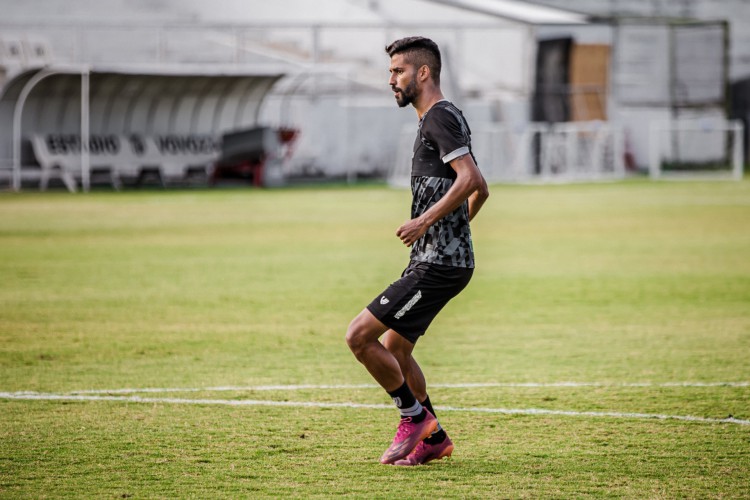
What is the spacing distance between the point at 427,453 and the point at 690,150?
1501 inches

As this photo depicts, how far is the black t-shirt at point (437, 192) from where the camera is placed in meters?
5.96

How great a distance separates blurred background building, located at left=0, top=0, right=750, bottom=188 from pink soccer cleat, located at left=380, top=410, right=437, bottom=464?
2607cm

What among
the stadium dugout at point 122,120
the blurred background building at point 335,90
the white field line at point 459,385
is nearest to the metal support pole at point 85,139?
the stadium dugout at point 122,120

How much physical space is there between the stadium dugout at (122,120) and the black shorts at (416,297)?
83.9 feet

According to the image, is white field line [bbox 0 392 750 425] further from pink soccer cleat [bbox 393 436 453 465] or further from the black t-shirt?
the black t-shirt

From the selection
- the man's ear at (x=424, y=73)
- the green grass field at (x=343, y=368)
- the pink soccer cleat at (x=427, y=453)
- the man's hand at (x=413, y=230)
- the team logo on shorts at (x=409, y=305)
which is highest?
the man's ear at (x=424, y=73)

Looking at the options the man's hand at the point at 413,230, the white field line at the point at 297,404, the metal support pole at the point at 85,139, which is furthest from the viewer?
the metal support pole at the point at 85,139

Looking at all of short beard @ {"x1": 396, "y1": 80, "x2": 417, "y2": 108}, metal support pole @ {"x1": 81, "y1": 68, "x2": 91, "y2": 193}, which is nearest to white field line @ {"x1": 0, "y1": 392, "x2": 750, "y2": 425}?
short beard @ {"x1": 396, "y1": 80, "x2": 417, "y2": 108}

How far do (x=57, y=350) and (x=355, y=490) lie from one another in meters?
4.84

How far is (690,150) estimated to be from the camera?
42.6m

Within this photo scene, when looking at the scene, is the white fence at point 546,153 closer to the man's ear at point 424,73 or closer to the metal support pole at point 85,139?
the metal support pole at point 85,139

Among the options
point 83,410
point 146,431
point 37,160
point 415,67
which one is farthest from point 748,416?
point 37,160

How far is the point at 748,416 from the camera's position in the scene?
24.4 ft

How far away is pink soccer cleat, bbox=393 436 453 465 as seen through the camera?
6258 millimetres
